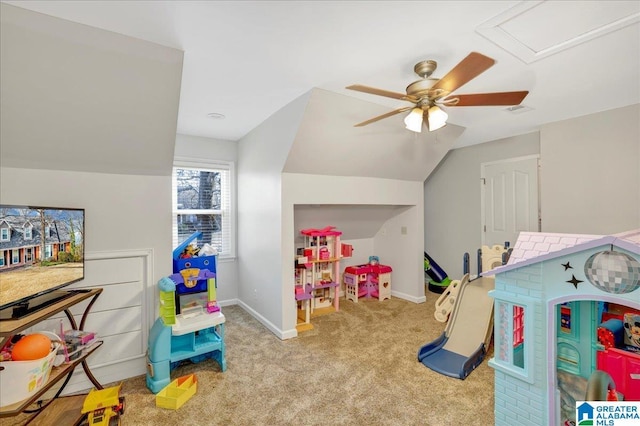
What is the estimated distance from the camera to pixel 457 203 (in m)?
4.65

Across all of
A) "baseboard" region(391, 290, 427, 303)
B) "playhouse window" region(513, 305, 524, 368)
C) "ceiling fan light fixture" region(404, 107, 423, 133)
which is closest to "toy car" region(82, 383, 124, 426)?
"playhouse window" region(513, 305, 524, 368)

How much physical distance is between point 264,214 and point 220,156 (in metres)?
1.29

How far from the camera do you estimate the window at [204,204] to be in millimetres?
3842

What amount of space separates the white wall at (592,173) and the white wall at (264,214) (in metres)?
3.01

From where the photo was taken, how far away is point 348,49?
1.89 m

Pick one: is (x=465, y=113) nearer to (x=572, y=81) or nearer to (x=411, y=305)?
(x=572, y=81)

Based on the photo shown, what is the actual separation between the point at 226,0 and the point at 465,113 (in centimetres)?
264

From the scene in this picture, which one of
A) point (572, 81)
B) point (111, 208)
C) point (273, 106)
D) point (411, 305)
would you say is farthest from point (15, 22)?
point (411, 305)

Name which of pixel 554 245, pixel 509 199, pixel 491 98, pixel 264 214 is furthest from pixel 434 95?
pixel 509 199

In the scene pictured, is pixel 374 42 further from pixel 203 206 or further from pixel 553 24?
pixel 203 206

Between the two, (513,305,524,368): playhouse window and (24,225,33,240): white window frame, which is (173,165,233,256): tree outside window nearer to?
(24,225,33,240): white window frame

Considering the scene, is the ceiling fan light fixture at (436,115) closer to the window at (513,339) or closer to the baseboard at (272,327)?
the window at (513,339)

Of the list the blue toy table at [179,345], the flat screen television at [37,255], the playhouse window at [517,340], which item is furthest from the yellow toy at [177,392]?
the playhouse window at [517,340]

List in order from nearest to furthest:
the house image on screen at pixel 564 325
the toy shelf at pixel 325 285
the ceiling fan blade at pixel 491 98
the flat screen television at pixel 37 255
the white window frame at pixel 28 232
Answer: the house image on screen at pixel 564 325 → the flat screen television at pixel 37 255 → the white window frame at pixel 28 232 → the ceiling fan blade at pixel 491 98 → the toy shelf at pixel 325 285
